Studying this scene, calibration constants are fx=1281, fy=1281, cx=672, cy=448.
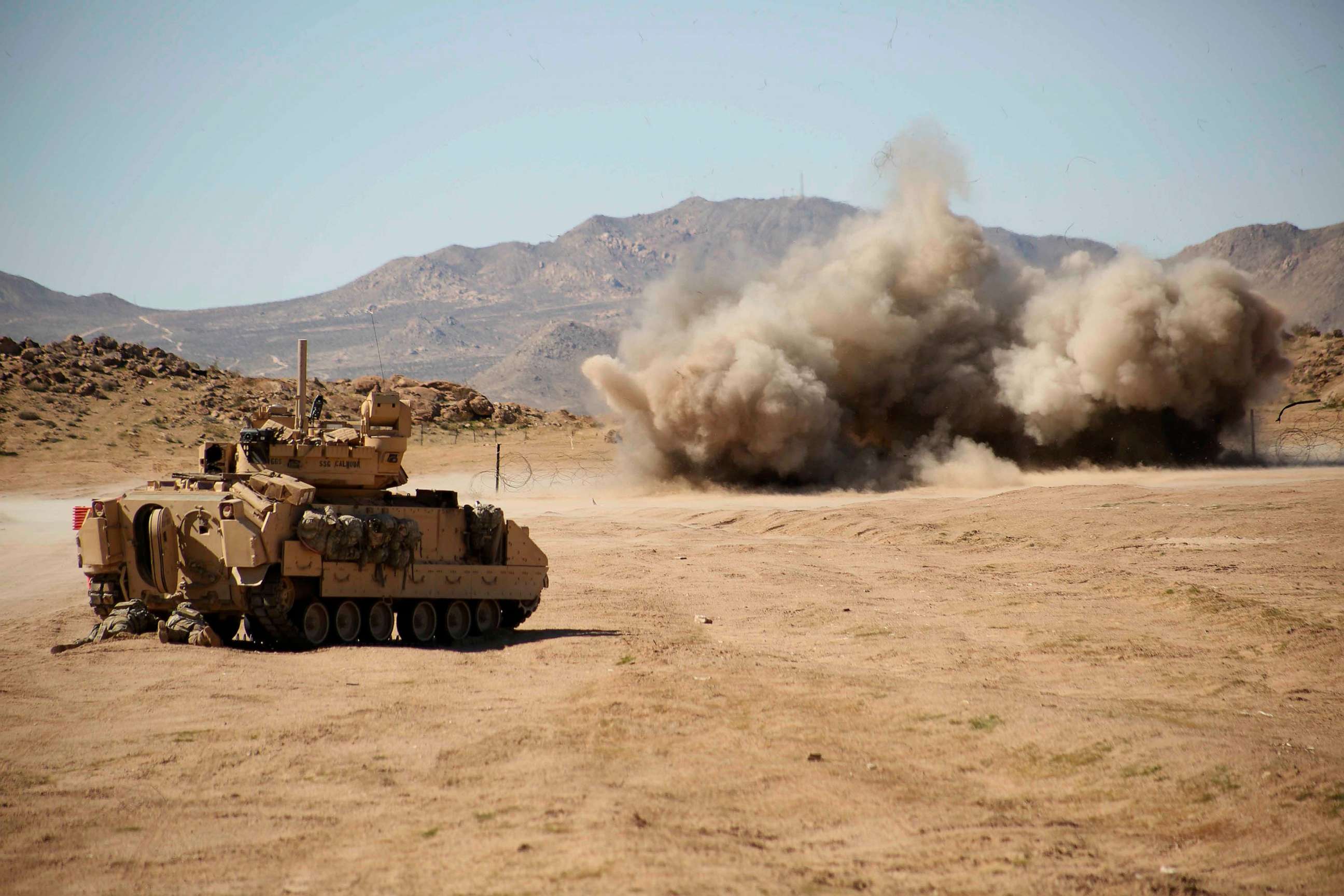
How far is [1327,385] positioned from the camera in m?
50.2

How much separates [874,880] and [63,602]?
1433 cm

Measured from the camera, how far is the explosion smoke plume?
33.3m

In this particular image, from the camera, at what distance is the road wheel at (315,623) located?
1268cm

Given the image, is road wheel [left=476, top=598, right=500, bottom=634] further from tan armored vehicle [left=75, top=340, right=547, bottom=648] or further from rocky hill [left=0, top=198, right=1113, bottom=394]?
rocky hill [left=0, top=198, right=1113, bottom=394]

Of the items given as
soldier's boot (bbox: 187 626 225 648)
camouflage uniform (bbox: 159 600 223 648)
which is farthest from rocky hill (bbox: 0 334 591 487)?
soldier's boot (bbox: 187 626 225 648)

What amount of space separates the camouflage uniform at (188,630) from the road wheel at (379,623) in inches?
59.0

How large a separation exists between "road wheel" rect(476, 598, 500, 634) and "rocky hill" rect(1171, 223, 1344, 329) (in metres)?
82.2

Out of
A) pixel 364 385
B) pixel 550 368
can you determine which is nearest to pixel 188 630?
pixel 364 385

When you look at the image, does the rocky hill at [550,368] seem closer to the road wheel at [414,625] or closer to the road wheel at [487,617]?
the road wheel at [487,617]

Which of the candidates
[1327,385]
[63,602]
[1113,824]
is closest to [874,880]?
[1113,824]

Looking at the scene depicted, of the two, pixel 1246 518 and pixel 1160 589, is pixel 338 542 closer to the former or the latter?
pixel 1160 589

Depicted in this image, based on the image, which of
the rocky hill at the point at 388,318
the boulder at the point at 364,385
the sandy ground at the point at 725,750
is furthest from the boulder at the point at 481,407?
the rocky hill at the point at 388,318

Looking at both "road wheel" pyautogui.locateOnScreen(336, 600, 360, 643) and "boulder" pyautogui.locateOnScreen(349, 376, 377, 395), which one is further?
"boulder" pyautogui.locateOnScreen(349, 376, 377, 395)

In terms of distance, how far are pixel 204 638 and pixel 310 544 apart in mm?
1346
